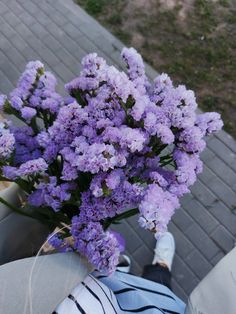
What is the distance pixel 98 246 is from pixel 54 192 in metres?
0.17

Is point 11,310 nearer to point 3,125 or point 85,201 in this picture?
point 85,201

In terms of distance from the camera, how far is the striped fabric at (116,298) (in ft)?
3.22

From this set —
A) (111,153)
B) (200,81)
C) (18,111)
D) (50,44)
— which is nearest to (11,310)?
(111,153)

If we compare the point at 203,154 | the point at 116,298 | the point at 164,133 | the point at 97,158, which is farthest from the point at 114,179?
the point at 203,154

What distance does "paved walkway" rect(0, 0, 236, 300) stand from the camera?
9.07ft

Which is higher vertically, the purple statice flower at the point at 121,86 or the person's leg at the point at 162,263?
the purple statice flower at the point at 121,86

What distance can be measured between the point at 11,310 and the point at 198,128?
623 mm

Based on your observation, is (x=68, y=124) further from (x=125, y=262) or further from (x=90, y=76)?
(x=125, y=262)

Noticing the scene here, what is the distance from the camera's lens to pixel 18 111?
1.11 m

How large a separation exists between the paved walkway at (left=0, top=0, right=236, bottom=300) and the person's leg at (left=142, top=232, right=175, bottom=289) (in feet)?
0.29

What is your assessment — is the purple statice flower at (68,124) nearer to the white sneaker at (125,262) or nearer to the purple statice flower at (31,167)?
the purple statice flower at (31,167)

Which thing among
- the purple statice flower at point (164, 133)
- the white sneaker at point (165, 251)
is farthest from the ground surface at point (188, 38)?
the purple statice flower at point (164, 133)

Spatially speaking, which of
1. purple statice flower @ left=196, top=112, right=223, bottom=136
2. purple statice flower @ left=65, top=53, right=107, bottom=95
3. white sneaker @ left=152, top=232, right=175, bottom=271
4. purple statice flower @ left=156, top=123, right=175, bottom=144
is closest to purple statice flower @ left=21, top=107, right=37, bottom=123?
purple statice flower @ left=65, top=53, right=107, bottom=95

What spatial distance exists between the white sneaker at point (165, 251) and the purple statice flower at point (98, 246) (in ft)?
5.74
